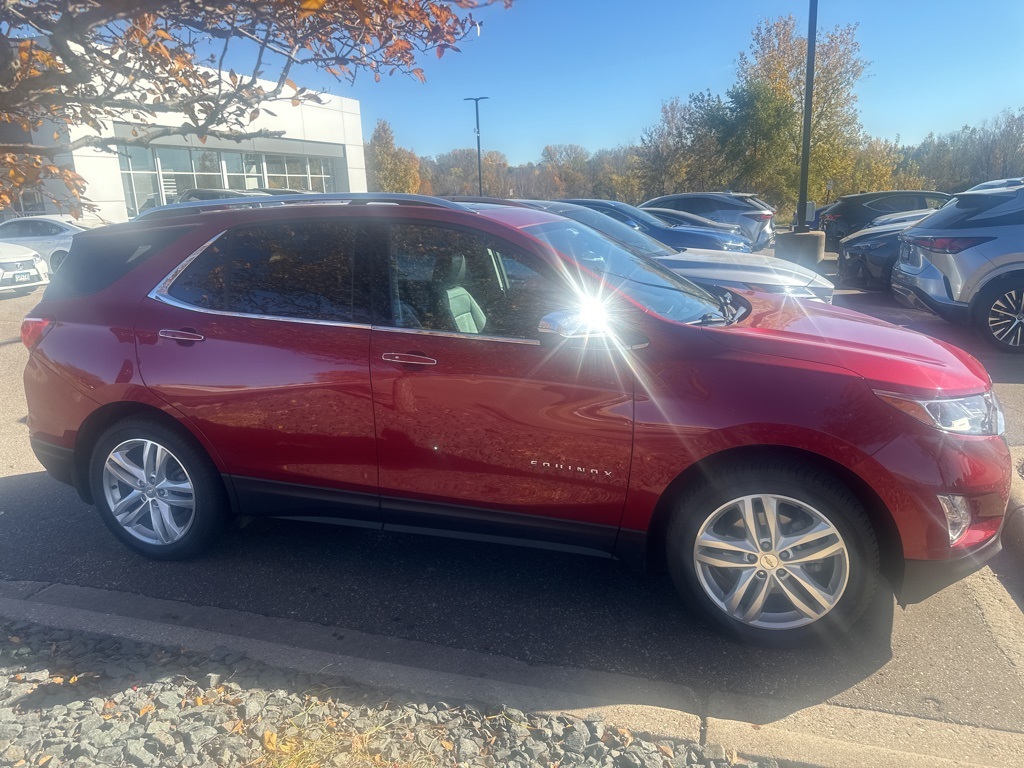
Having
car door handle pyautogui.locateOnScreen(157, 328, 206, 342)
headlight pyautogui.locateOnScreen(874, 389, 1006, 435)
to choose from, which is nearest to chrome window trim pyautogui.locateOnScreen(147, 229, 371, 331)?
car door handle pyautogui.locateOnScreen(157, 328, 206, 342)

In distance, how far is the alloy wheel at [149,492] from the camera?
3908 mm

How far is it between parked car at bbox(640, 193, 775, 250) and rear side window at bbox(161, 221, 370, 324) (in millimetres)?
13127

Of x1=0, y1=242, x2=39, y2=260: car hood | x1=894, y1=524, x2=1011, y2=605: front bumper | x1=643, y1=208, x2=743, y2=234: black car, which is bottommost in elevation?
x1=894, y1=524, x2=1011, y2=605: front bumper

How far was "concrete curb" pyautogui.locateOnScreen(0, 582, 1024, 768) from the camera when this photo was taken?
258cm

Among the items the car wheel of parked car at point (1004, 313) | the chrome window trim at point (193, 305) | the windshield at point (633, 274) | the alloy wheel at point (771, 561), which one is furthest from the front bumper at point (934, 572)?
the car wheel of parked car at point (1004, 313)

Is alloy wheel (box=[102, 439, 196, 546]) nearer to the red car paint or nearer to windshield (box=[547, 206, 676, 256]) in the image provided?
the red car paint

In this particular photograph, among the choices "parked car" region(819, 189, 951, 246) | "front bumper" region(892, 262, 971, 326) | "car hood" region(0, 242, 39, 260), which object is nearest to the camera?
"front bumper" region(892, 262, 971, 326)

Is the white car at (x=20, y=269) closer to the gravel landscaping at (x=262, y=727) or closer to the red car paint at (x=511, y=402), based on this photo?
the red car paint at (x=511, y=402)

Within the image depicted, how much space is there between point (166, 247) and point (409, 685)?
8.24 feet

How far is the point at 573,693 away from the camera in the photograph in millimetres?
2857

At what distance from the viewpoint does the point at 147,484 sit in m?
3.94

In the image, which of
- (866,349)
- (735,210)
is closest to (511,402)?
(866,349)

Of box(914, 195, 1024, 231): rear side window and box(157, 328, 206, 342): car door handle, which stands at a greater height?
box(914, 195, 1024, 231): rear side window

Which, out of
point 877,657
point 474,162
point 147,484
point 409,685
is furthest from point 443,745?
point 474,162
